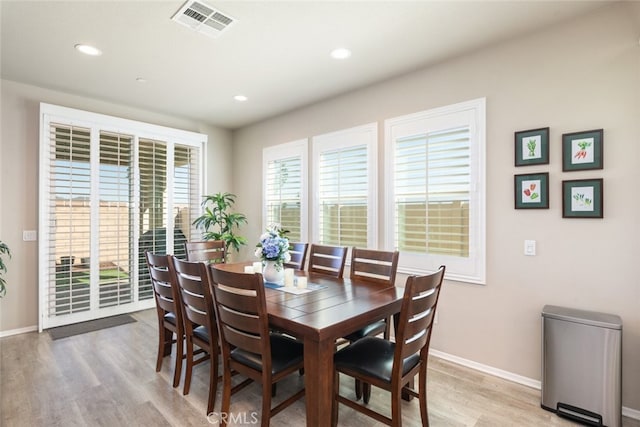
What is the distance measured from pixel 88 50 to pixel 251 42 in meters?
1.48

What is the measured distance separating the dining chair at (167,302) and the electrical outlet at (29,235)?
214 cm

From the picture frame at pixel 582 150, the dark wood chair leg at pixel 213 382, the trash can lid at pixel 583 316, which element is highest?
the picture frame at pixel 582 150

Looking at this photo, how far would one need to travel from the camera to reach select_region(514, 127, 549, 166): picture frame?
98.4 inches

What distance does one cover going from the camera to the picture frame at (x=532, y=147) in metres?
2.50

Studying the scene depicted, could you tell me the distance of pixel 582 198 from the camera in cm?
234

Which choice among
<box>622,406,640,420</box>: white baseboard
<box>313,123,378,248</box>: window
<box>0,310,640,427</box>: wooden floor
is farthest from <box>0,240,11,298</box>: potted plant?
<box>622,406,640,420</box>: white baseboard

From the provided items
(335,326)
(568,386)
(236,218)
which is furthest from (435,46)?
(236,218)

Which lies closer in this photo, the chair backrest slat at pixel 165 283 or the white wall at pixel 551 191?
the white wall at pixel 551 191

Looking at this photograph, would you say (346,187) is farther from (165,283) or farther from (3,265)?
(3,265)

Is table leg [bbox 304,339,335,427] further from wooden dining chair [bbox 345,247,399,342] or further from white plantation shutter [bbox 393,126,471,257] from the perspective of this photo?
white plantation shutter [bbox 393,126,471,257]

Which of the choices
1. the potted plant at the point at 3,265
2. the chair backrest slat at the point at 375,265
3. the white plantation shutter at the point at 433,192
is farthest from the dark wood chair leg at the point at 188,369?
the potted plant at the point at 3,265

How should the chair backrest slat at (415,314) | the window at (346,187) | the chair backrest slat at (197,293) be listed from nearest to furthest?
the chair backrest slat at (415,314) < the chair backrest slat at (197,293) < the window at (346,187)

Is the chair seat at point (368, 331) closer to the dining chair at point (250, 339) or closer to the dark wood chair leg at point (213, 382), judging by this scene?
the dining chair at point (250, 339)

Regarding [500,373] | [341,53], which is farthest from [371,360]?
[341,53]
